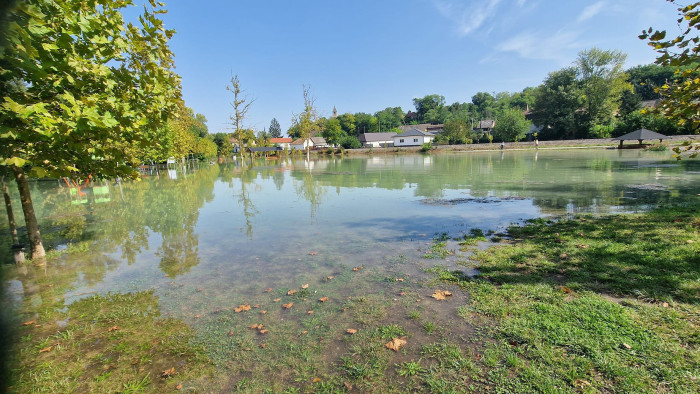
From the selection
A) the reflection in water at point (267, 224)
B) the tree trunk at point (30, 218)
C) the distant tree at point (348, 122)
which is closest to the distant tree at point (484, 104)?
the distant tree at point (348, 122)

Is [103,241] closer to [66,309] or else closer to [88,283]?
[88,283]

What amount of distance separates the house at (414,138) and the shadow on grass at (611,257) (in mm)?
90977

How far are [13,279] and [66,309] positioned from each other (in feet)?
9.25

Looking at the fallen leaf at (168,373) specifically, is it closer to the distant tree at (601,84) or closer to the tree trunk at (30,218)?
the tree trunk at (30,218)

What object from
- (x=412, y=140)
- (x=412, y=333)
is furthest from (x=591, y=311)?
(x=412, y=140)

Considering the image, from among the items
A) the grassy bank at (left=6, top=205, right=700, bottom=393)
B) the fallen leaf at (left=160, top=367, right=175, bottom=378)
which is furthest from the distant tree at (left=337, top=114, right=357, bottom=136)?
the fallen leaf at (left=160, top=367, right=175, bottom=378)

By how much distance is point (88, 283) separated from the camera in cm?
646

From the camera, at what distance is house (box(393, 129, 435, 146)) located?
3831 inches

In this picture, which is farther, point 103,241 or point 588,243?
point 103,241

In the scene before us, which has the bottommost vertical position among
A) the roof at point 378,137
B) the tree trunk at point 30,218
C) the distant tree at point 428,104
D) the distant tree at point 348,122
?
the tree trunk at point 30,218

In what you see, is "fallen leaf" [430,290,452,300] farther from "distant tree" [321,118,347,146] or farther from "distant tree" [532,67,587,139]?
"distant tree" [321,118,347,146]

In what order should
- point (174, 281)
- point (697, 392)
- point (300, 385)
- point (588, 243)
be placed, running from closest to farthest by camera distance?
point (697, 392) → point (300, 385) → point (174, 281) → point (588, 243)

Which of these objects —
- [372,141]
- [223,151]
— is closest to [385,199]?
[223,151]

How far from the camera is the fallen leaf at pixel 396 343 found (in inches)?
152
